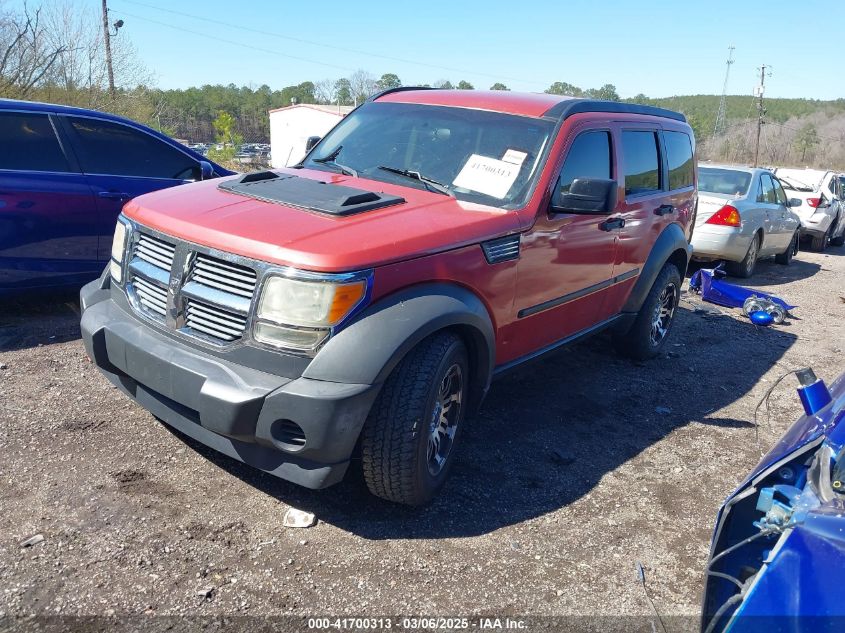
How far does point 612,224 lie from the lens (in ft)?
15.1

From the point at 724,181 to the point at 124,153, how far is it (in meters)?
8.74

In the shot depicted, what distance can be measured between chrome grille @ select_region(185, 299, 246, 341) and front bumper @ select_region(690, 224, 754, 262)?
26.7ft

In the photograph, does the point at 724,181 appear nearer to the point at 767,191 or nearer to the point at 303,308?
the point at 767,191

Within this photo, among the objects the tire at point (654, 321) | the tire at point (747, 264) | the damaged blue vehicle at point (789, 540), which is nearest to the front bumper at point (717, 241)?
the tire at point (747, 264)

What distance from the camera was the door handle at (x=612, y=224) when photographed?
4.46m

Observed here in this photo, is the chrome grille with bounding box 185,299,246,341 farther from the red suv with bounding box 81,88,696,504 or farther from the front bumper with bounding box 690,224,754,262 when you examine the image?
the front bumper with bounding box 690,224,754,262

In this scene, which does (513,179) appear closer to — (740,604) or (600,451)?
(600,451)

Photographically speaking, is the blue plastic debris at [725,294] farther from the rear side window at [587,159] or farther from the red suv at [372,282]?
the rear side window at [587,159]

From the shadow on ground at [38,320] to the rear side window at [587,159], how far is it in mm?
3844

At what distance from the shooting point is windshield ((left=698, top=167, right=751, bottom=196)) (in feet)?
33.8

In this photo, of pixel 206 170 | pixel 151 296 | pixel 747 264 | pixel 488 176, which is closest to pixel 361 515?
pixel 151 296

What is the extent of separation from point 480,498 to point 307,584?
1.09 m

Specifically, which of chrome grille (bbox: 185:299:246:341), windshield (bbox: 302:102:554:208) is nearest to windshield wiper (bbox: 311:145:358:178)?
windshield (bbox: 302:102:554:208)

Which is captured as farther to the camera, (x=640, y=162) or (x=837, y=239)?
(x=837, y=239)
